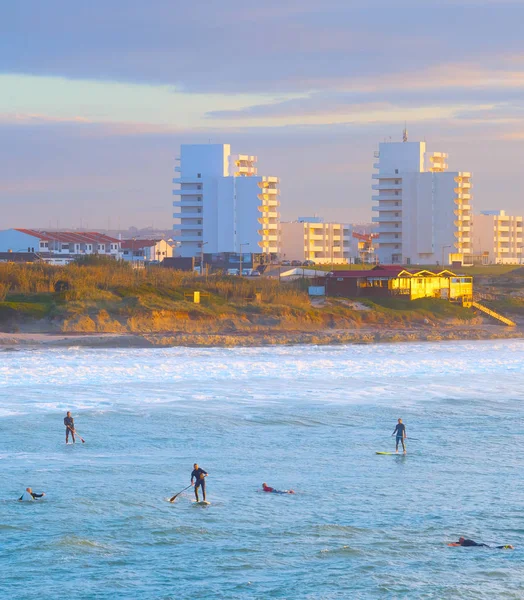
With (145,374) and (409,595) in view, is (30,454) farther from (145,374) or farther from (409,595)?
(145,374)

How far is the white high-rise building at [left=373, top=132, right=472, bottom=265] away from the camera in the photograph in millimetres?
155375

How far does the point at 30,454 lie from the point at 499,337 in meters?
46.4

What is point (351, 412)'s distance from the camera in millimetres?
32938

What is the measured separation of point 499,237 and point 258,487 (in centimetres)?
15908

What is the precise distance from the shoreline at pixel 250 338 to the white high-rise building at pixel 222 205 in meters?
78.6

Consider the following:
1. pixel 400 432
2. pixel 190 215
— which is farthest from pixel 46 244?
pixel 400 432

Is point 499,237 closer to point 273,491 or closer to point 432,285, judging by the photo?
point 432,285

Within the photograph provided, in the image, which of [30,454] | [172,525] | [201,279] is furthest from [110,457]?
[201,279]

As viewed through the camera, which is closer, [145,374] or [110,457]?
[110,457]

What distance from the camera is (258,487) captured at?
22.5m

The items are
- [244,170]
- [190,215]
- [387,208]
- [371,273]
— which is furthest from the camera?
[387,208]

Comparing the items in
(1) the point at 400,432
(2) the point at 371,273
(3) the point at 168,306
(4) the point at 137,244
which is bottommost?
(1) the point at 400,432

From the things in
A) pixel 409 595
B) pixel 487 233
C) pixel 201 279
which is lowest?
pixel 409 595

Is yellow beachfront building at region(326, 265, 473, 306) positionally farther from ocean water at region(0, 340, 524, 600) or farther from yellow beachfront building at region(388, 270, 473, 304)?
ocean water at region(0, 340, 524, 600)
